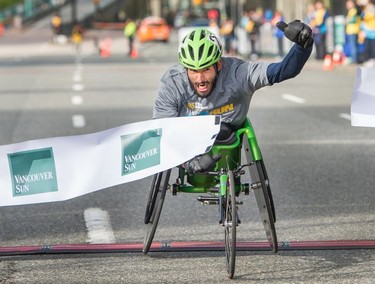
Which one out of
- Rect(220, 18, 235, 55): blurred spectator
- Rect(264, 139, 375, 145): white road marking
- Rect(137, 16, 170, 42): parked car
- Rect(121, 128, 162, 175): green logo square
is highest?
Rect(121, 128, 162, 175): green logo square

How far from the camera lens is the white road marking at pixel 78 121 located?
18.9 m

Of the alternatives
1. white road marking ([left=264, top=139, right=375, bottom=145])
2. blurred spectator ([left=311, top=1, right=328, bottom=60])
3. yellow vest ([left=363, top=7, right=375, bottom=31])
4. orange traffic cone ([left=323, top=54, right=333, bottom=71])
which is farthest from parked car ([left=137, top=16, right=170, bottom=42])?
white road marking ([left=264, top=139, right=375, bottom=145])

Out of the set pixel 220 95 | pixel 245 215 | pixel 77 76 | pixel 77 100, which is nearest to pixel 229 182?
pixel 220 95

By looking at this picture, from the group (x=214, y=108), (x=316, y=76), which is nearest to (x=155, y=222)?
(x=214, y=108)

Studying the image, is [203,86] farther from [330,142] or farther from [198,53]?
[330,142]

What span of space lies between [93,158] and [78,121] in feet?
39.6

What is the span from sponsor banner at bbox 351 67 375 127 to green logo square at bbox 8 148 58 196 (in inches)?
77.2

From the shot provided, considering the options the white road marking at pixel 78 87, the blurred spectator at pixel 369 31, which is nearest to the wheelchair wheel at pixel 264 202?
the white road marking at pixel 78 87

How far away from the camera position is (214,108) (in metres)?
7.86

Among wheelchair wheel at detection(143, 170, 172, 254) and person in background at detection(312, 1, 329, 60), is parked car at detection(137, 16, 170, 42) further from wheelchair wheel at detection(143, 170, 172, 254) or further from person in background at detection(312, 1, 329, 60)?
wheelchair wheel at detection(143, 170, 172, 254)

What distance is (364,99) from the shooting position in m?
8.17

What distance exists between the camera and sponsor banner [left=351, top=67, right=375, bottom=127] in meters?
8.13

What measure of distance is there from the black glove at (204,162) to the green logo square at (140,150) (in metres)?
0.25

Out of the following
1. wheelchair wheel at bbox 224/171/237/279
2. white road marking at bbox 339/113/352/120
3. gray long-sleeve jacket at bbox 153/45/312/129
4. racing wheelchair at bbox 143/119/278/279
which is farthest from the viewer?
white road marking at bbox 339/113/352/120
